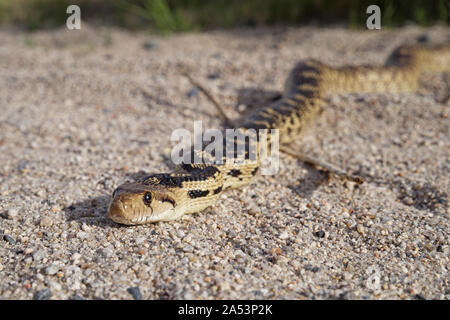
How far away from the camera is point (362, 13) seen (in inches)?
393

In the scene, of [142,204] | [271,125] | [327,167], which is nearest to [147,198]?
[142,204]

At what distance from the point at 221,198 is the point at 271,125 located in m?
1.41

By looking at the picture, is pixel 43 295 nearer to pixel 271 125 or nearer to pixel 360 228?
pixel 360 228

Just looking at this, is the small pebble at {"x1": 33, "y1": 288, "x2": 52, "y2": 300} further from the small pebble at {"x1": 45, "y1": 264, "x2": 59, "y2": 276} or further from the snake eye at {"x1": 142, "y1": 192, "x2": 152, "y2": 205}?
the snake eye at {"x1": 142, "y1": 192, "x2": 152, "y2": 205}

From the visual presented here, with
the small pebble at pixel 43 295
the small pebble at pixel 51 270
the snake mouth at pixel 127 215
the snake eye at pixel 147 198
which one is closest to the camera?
the small pebble at pixel 43 295

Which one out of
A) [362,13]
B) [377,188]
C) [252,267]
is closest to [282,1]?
[362,13]

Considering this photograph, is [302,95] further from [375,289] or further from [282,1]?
[282,1]

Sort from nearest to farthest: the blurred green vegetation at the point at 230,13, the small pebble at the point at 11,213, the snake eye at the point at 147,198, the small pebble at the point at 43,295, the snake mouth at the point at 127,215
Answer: the small pebble at the point at 43,295, the snake mouth at the point at 127,215, the snake eye at the point at 147,198, the small pebble at the point at 11,213, the blurred green vegetation at the point at 230,13

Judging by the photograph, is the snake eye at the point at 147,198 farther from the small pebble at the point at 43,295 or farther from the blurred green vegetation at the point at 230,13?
the blurred green vegetation at the point at 230,13

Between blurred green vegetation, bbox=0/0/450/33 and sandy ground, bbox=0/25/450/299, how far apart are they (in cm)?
198

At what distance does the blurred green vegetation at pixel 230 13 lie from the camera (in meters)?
10.0

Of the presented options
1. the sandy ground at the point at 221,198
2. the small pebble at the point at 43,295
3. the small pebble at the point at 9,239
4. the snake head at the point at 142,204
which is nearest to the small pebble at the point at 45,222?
the sandy ground at the point at 221,198

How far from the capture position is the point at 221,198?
4395 mm

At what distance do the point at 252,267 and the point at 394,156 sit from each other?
2.79 m
